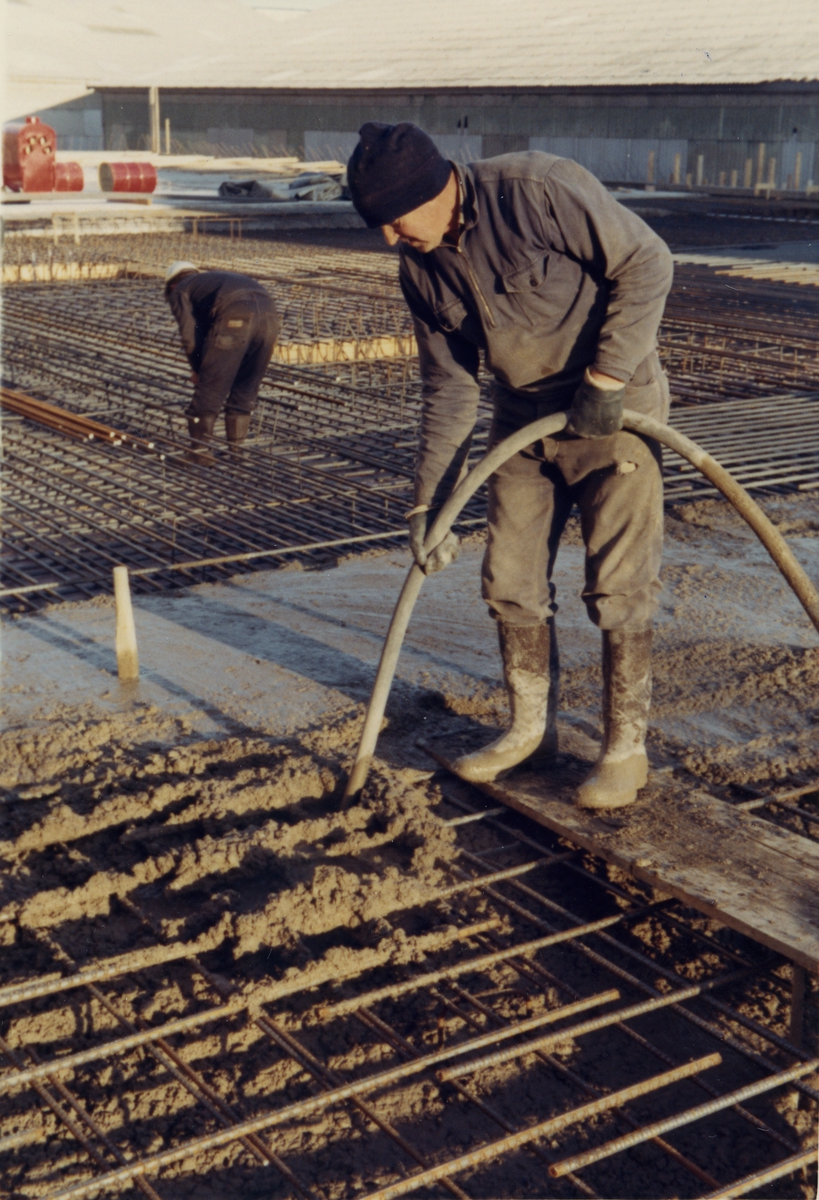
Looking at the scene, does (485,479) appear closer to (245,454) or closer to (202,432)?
(245,454)

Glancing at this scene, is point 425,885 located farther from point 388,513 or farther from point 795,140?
point 795,140

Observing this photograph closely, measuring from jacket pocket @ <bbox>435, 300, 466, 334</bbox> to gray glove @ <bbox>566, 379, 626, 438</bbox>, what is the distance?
13.6 inches

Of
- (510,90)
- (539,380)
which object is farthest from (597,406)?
(510,90)

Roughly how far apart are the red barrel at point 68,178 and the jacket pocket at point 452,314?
1957 cm

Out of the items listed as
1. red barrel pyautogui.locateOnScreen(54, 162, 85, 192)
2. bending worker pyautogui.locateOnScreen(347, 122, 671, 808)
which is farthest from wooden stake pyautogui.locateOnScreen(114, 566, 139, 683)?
red barrel pyautogui.locateOnScreen(54, 162, 85, 192)

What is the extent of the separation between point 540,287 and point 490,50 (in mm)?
28186

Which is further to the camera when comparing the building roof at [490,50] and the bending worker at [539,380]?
the building roof at [490,50]

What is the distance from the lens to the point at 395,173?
8.66 ft

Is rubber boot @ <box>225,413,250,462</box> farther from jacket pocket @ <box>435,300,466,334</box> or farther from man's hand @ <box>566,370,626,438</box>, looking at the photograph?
man's hand @ <box>566,370,626,438</box>

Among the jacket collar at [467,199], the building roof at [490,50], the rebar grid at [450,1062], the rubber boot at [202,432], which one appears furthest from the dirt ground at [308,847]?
the building roof at [490,50]

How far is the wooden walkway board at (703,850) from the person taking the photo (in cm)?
260

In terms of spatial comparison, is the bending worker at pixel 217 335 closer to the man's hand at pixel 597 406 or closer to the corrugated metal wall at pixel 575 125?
the man's hand at pixel 597 406

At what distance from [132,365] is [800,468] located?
4819 mm

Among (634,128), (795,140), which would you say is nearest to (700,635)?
(795,140)
